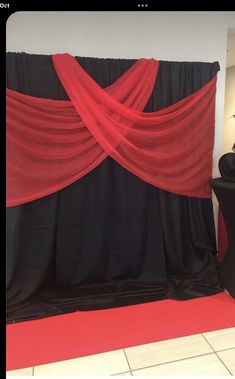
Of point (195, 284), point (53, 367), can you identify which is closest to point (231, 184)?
point (195, 284)

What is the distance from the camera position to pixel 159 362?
4.91ft

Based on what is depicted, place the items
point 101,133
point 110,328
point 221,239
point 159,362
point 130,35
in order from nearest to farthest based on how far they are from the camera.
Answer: point 159,362 → point 110,328 → point 101,133 → point 130,35 → point 221,239

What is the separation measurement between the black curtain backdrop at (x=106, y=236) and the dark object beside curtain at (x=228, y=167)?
32 centimetres

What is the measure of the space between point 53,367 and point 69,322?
38 cm

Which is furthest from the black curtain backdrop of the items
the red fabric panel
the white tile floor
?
the white tile floor

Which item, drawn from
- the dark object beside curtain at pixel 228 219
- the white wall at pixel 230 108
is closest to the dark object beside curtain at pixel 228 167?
the dark object beside curtain at pixel 228 219

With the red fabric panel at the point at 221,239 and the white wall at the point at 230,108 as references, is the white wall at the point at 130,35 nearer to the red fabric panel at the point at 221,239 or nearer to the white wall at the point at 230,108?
the red fabric panel at the point at 221,239

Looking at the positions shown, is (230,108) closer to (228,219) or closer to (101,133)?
(228,219)

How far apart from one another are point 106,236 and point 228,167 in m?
1.04

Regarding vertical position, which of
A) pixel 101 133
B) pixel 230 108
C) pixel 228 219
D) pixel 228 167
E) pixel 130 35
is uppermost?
pixel 130 35

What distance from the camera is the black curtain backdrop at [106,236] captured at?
194 centimetres

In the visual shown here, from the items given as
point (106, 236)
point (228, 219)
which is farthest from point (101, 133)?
point (228, 219)

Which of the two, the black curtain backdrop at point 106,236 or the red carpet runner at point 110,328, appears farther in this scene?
the black curtain backdrop at point 106,236

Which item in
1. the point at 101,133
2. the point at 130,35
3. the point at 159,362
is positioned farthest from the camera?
the point at 130,35
